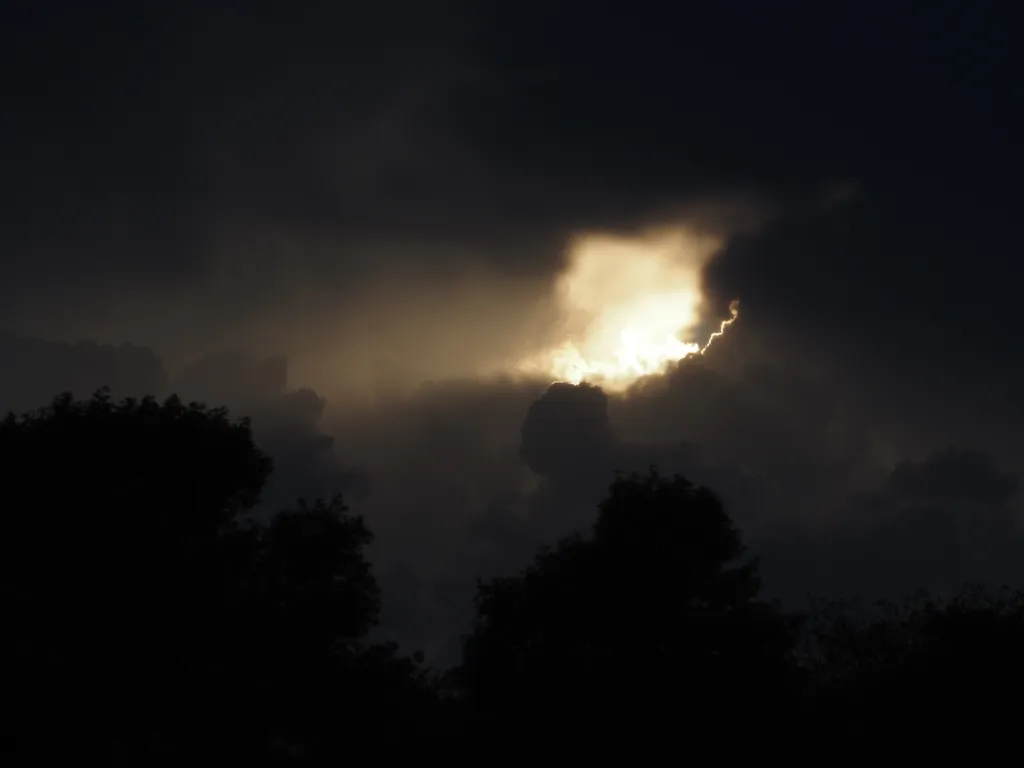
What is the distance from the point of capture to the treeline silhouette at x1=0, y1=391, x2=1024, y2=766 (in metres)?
22.9

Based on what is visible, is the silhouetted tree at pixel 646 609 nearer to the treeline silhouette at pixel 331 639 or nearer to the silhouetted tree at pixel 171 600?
the treeline silhouette at pixel 331 639

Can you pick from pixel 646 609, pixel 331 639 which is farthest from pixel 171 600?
pixel 646 609

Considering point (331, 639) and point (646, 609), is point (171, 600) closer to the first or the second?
point (331, 639)

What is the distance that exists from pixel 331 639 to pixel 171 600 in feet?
34.1

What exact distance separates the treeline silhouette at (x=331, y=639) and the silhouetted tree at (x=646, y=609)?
0.09m

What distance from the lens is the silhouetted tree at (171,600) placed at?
78.9 ft

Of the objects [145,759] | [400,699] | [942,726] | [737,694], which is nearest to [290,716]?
[400,699]

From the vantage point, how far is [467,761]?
24141 mm

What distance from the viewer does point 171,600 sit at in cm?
2580

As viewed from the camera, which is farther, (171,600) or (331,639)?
(331,639)

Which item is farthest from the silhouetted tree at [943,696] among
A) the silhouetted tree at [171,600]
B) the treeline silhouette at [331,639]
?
the silhouetted tree at [171,600]

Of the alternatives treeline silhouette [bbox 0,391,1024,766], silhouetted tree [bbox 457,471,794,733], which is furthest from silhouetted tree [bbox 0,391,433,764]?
silhouetted tree [bbox 457,471,794,733]

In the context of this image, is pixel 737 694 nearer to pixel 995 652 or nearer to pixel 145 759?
pixel 995 652

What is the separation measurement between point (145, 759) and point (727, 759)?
12475 mm
